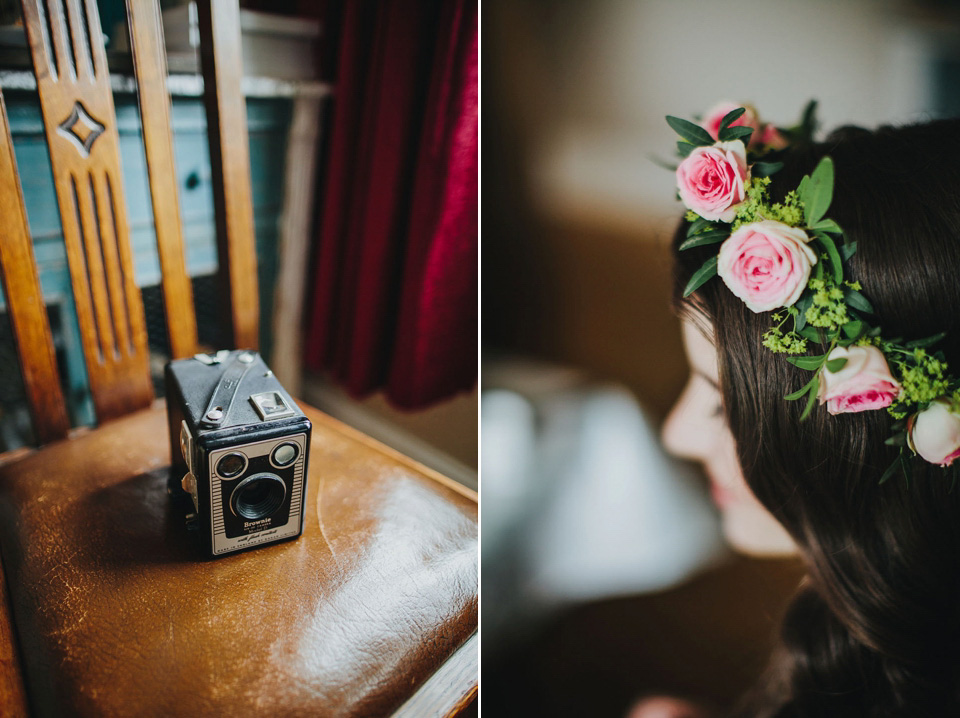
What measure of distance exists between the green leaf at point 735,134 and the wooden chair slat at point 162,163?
695 mm

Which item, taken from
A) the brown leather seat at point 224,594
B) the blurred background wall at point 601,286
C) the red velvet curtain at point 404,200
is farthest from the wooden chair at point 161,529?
the blurred background wall at point 601,286

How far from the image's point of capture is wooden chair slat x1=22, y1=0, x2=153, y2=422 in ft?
2.35

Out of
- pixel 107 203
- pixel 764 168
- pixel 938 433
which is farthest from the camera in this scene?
pixel 107 203

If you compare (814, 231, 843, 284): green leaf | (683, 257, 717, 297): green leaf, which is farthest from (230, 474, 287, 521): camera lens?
(814, 231, 843, 284): green leaf

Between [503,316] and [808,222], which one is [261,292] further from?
[808,222]

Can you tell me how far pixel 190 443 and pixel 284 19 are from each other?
943 mm

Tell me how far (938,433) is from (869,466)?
140 millimetres

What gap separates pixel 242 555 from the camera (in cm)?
67

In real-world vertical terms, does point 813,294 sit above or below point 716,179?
below

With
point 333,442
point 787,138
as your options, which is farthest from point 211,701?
point 787,138

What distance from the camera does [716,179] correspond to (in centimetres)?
69

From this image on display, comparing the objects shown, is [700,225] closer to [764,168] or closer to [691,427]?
[764,168]

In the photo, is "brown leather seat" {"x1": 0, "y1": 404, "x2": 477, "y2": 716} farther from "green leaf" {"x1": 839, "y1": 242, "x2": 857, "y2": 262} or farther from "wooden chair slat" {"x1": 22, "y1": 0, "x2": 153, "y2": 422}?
"green leaf" {"x1": 839, "y1": 242, "x2": 857, "y2": 262}

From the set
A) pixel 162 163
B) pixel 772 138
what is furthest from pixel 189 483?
pixel 772 138
